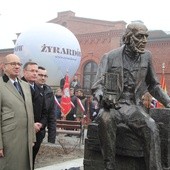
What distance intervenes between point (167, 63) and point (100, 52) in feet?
19.8

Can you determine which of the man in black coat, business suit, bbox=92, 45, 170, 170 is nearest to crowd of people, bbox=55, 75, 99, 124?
the man in black coat

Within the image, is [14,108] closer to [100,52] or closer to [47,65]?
[47,65]

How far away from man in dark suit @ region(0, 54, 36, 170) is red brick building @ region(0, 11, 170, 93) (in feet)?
83.9

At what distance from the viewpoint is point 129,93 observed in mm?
4836

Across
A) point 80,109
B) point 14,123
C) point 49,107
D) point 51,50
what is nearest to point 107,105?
point 14,123

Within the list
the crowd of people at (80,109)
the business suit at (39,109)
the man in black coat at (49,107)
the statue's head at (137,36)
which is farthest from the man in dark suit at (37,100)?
the crowd of people at (80,109)

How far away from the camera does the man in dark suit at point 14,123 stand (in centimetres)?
439

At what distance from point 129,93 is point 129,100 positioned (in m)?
0.09

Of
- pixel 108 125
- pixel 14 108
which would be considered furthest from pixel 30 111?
pixel 108 125

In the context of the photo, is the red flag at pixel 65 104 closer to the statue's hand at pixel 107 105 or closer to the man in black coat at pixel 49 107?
the man in black coat at pixel 49 107

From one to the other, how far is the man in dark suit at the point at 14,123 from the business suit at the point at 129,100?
2.70 feet

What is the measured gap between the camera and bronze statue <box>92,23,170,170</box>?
447 cm

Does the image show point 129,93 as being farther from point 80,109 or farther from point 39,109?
point 80,109

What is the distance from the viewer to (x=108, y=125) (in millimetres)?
4473
